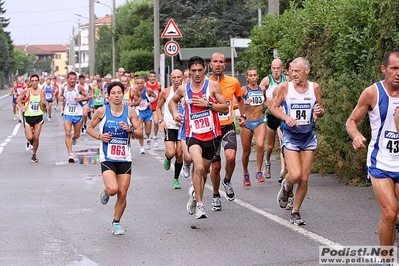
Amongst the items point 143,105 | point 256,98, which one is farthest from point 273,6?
point 256,98

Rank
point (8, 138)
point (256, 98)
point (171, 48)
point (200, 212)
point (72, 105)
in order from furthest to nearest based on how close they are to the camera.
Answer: point (171, 48)
point (8, 138)
point (72, 105)
point (256, 98)
point (200, 212)

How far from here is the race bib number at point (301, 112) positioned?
967 cm

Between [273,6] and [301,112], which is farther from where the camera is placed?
[273,6]

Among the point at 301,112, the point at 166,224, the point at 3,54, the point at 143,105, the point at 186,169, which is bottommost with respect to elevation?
the point at 166,224

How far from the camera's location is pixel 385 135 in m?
7.10

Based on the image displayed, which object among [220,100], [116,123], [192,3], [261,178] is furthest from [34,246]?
[192,3]

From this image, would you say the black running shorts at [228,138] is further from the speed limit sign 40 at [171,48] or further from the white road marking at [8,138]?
the speed limit sign 40 at [171,48]

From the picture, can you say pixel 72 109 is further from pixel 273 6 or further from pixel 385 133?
pixel 385 133

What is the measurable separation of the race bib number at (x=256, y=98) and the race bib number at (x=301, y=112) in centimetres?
346

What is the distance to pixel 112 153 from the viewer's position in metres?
9.47

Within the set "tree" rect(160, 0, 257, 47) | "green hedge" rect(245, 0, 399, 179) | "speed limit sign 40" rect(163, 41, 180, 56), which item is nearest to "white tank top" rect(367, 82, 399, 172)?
"green hedge" rect(245, 0, 399, 179)

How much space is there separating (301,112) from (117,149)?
2149 mm

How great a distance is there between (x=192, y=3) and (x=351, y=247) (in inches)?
1983

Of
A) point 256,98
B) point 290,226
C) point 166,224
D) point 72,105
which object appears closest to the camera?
point 290,226
